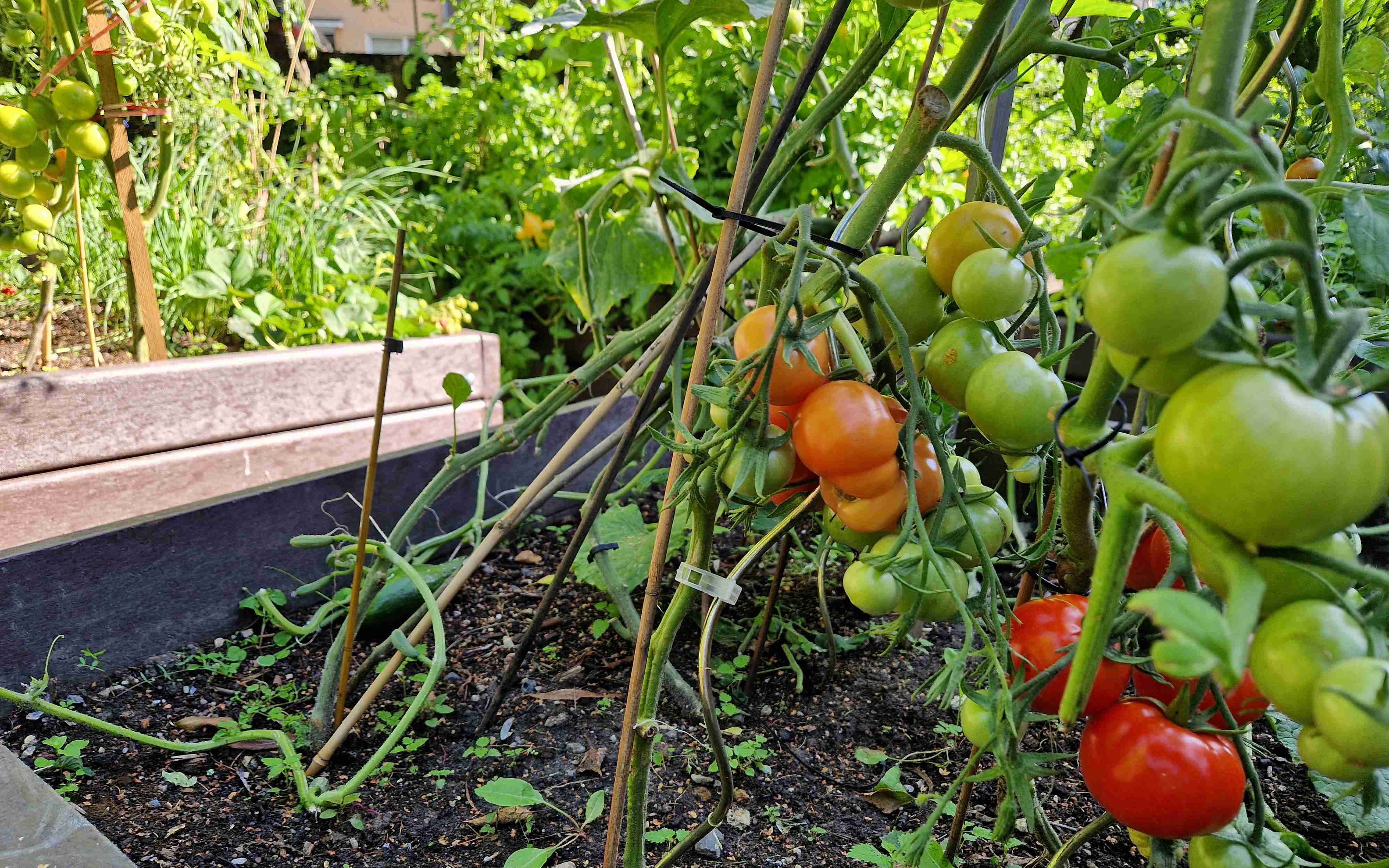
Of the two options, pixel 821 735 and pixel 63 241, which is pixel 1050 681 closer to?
pixel 821 735

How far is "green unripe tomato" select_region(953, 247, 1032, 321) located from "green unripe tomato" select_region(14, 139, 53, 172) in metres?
1.76

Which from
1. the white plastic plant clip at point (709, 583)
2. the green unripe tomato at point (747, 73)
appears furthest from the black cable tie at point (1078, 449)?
the green unripe tomato at point (747, 73)

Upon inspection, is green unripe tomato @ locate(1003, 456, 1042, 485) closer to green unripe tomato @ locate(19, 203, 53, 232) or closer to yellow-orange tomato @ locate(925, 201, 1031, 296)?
yellow-orange tomato @ locate(925, 201, 1031, 296)

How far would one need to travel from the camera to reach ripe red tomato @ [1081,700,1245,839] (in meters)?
0.46

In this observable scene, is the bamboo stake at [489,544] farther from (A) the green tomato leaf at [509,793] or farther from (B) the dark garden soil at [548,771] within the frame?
(A) the green tomato leaf at [509,793]

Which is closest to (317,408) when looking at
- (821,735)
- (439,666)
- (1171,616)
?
(439,666)

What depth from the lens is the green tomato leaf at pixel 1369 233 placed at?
459 millimetres

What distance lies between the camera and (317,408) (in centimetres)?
188

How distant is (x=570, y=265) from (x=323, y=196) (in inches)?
74.6

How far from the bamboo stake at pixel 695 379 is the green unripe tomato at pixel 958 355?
0.56 ft

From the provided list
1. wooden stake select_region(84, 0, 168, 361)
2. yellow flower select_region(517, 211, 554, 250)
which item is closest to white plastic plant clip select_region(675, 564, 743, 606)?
wooden stake select_region(84, 0, 168, 361)

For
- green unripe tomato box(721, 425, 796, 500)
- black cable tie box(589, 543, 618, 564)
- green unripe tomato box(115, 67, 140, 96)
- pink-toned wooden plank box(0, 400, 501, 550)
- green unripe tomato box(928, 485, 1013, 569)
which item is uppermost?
green unripe tomato box(115, 67, 140, 96)

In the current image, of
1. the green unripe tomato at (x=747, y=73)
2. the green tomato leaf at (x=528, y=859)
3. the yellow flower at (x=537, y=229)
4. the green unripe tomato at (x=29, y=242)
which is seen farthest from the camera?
the yellow flower at (x=537, y=229)

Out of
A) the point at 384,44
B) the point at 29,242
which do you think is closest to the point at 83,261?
the point at 29,242
